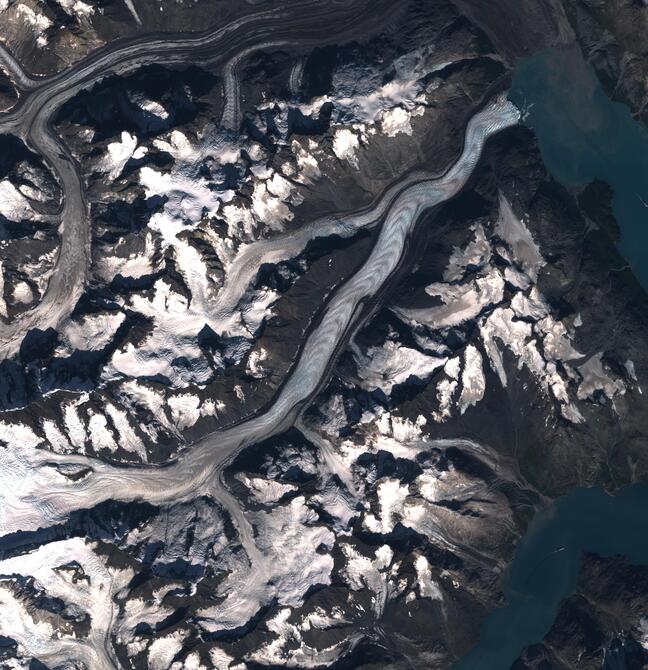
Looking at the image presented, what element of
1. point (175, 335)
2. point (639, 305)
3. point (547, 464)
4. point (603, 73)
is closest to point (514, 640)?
point (547, 464)

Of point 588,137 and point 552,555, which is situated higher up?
point 588,137

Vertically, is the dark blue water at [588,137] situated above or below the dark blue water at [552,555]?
above

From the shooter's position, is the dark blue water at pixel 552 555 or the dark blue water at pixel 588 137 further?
the dark blue water at pixel 552 555

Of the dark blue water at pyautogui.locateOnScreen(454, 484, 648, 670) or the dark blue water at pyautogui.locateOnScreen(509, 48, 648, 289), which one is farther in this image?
the dark blue water at pyautogui.locateOnScreen(454, 484, 648, 670)

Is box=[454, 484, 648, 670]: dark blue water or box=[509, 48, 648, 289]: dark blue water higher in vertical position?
box=[509, 48, 648, 289]: dark blue water

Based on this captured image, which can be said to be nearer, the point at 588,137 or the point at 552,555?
the point at 588,137
